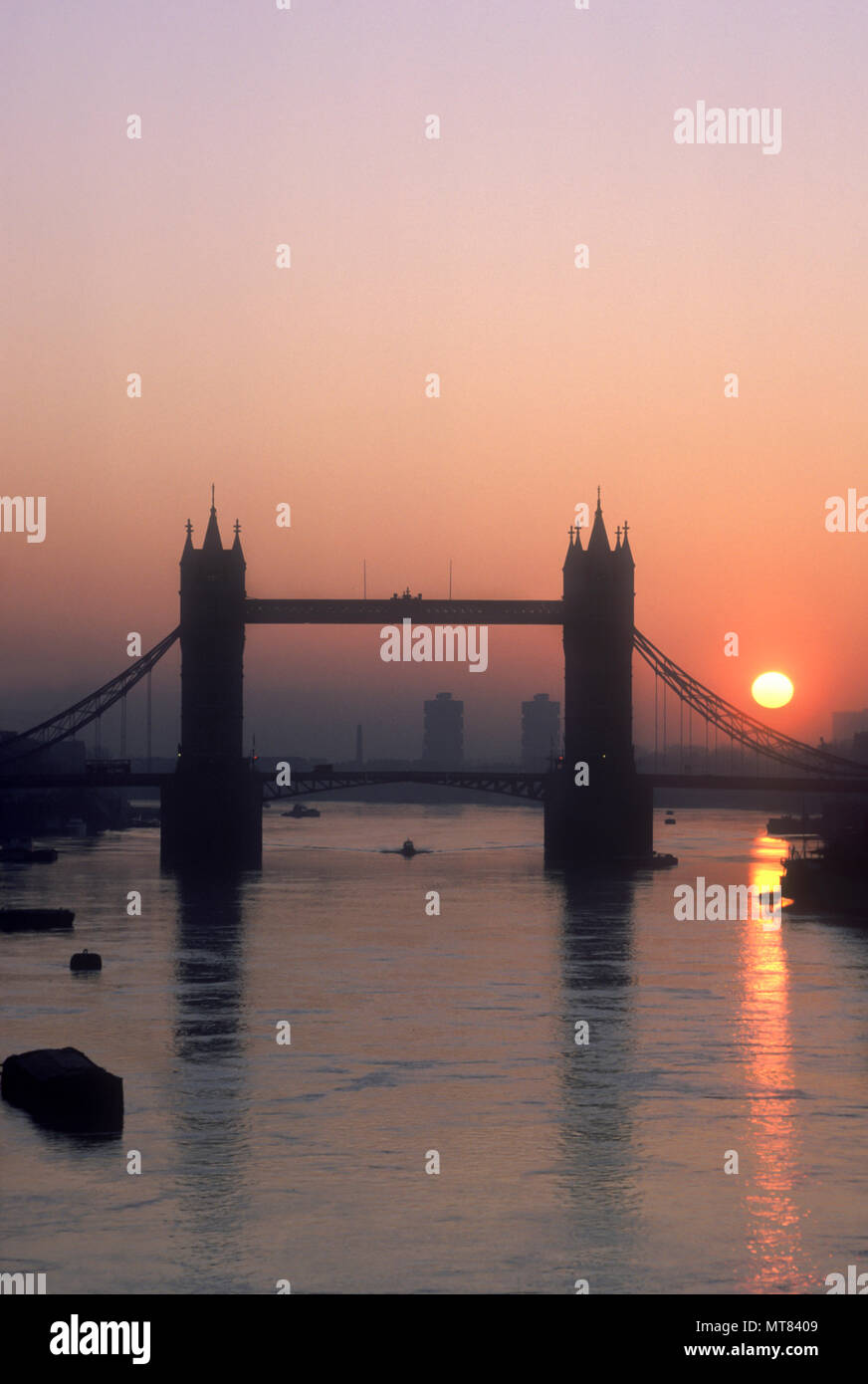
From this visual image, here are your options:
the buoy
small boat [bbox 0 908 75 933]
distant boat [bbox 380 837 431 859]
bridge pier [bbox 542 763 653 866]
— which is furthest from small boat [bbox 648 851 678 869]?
the buoy

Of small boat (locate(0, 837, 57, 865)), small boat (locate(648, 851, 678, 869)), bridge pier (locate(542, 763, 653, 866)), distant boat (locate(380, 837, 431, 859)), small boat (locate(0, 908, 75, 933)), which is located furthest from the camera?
distant boat (locate(380, 837, 431, 859))

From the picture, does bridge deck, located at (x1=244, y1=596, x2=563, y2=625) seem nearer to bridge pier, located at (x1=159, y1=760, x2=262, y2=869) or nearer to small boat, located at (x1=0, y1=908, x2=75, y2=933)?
bridge pier, located at (x1=159, y1=760, x2=262, y2=869)

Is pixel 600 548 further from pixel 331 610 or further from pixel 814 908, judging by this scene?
pixel 814 908

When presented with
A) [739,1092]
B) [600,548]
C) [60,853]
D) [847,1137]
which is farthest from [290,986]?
[60,853]

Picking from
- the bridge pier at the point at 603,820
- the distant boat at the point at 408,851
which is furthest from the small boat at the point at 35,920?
the distant boat at the point at 408,851

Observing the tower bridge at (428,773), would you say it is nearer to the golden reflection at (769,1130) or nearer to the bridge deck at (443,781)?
the bridge deck at (443,781)

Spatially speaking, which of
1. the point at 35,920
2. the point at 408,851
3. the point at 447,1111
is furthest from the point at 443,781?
the point at 447,1111
